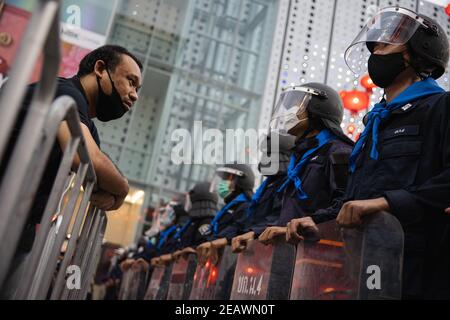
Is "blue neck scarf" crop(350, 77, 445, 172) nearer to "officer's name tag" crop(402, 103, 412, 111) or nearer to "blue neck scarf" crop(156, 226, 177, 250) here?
A: "officer's name tag" crop(402, 103, 412, 111)

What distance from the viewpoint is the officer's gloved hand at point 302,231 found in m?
2.04

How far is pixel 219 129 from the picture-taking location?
377 inches

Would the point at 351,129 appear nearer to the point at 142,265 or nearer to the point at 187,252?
the point at 187,252

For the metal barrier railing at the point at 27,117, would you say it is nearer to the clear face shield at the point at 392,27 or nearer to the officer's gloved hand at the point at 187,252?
the clear face shield at the point at 392,27

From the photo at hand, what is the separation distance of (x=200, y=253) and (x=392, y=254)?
264 cm

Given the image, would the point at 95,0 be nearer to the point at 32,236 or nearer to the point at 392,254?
the point at 32,236

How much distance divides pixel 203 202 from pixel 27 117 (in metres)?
5.42

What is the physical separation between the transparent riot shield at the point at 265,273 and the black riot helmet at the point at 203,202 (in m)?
3.36

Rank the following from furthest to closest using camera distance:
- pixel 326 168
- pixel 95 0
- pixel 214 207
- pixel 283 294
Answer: pixel 214 207
pixel 95 0
pixel 326 168
pixel 283 294

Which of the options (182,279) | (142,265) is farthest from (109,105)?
(142,265)

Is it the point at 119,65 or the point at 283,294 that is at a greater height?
the point at 119,65

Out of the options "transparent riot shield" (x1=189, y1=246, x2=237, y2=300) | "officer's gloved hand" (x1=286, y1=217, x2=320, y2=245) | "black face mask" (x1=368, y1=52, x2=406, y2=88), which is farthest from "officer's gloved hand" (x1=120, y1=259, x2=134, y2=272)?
"black face mask" (x1=368, y1=52, x2=406, y2=88)

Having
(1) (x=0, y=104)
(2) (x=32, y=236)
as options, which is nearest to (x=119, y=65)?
(2) (x=32, y=236)

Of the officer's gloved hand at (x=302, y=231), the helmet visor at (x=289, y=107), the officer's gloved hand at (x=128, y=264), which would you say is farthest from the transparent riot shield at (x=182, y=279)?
the officer's gloved hand at (x=128, y=264)
